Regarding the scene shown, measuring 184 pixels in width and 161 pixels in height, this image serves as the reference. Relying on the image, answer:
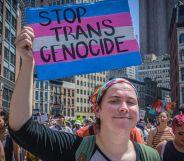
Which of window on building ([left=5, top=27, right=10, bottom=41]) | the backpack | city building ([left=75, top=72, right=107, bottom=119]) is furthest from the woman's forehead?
city building ([left=75, top=72, right=107, bottom=119])

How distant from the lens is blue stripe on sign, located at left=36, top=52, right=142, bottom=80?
4.38 m

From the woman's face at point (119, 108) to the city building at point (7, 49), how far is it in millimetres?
39364

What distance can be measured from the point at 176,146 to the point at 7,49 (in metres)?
43.7

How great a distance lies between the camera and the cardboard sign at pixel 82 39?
4.49 meters

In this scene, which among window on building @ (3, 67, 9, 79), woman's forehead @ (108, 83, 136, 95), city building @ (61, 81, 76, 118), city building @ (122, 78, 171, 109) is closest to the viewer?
woman's forehead @ (108, 83, 136, 95)

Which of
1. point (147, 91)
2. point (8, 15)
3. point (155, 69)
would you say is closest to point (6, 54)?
point (8, 15)

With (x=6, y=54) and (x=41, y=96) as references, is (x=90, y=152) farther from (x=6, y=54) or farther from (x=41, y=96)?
(x=41, y=96)

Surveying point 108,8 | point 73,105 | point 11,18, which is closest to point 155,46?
point 73,105

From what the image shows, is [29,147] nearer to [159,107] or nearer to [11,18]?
[159,107]

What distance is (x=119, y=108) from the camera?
2.39m

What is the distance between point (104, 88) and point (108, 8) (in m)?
2.64

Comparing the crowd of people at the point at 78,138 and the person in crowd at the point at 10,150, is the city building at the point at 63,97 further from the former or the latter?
the crowd of people at the point at 78,138

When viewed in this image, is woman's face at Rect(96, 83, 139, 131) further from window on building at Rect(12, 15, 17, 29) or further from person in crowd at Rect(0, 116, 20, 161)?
window on building at Rect(12, 15, 17, 29)

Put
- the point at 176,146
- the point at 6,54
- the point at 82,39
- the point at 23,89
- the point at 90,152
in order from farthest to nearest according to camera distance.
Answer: the point at 6,54
the point at 82,39
the point at 176,146
the point at 90,152
the point at 23,89
